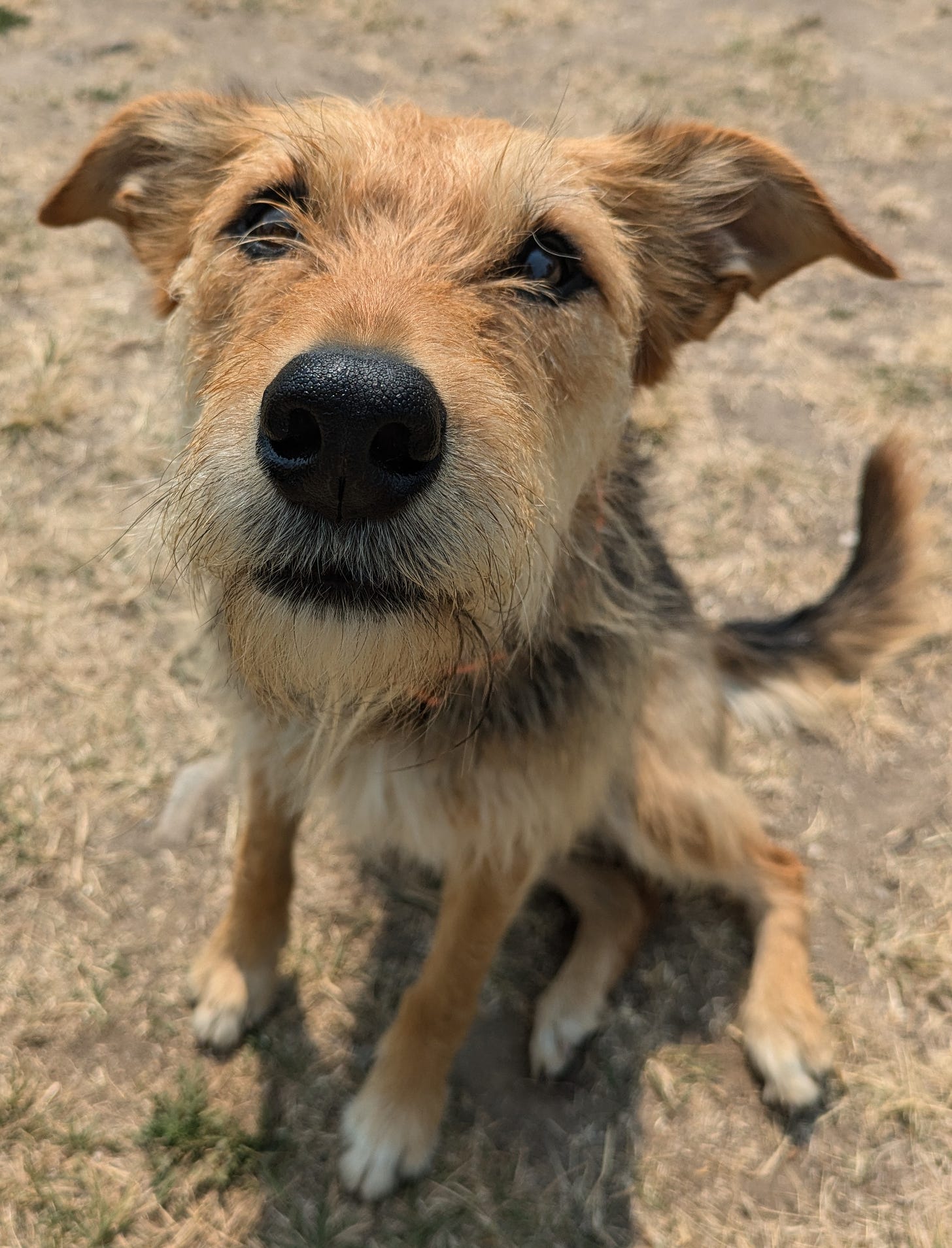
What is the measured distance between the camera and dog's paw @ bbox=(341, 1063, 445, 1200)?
2.43 meters

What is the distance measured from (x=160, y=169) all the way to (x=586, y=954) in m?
2.66

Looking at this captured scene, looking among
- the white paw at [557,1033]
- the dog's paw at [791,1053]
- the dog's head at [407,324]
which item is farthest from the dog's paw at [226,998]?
the dog's paw at [791,1053]

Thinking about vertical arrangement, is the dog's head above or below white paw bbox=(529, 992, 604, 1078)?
above

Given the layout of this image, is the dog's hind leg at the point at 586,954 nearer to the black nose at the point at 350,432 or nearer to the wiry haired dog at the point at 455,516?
the wiry haired dog at the point at 455,516

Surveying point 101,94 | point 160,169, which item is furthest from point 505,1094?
point 101,94

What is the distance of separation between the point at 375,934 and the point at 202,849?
688mm

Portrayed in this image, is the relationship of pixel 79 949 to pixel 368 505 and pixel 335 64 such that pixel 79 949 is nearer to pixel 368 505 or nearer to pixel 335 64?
pixel 368 505

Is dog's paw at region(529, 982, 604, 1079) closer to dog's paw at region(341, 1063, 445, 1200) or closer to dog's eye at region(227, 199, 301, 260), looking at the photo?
dog's paw at region(341, 1063, 445, 1200)

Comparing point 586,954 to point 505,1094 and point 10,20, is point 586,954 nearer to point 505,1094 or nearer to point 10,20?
point 505,1094

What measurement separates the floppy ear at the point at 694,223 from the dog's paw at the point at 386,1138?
2.10m

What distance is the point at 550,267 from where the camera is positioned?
2.02 metres

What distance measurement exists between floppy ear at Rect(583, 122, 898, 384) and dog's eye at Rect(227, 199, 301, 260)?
0.81 meters

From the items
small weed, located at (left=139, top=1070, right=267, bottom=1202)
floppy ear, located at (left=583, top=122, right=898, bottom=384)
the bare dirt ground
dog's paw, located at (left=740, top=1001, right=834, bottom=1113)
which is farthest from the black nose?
dog's paw, located at (left=740, top=1001, right=834, bottom=1113)

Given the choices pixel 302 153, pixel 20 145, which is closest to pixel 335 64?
pixel 20 145
